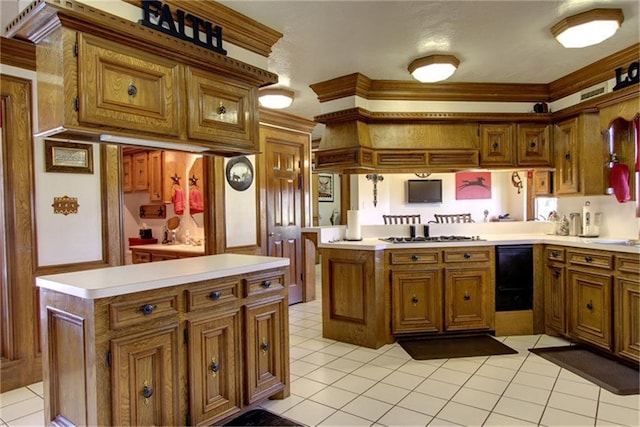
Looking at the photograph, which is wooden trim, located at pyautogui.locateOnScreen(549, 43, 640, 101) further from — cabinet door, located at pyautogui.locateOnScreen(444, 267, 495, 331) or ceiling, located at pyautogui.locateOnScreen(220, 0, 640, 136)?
cabinet door, located at pyautogui.locateOnScreen(444, 267, 495, 331)

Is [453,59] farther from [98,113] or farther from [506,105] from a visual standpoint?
[98,113]

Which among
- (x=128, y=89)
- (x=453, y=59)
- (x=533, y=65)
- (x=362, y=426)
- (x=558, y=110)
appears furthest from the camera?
(x=558, y=110)

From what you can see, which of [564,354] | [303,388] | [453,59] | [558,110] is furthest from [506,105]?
[303,388]

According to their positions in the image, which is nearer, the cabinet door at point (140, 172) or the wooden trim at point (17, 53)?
the wooden trim at point (17, 53)

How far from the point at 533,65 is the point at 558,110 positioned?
80cm

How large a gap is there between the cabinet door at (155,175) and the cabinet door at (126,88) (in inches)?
140

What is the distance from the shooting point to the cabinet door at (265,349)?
2.35 m

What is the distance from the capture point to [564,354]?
3303mm

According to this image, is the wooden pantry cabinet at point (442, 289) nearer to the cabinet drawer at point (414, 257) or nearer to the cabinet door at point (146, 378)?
the cabinet drawer at point (414, 257)

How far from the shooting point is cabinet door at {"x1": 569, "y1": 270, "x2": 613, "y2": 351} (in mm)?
3133

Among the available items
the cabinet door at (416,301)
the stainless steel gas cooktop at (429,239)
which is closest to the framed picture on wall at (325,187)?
the stainless steel gas cooktop at (429,239)

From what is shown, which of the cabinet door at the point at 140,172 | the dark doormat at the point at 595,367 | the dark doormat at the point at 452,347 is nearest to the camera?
the dark doormat at the point at 595,367

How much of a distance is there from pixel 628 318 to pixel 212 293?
3.08 m

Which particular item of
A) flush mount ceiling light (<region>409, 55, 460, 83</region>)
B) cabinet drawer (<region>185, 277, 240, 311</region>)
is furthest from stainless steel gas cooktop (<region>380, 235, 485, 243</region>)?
cabinet drawer (<region>185, 277, 240, 311</region>)
